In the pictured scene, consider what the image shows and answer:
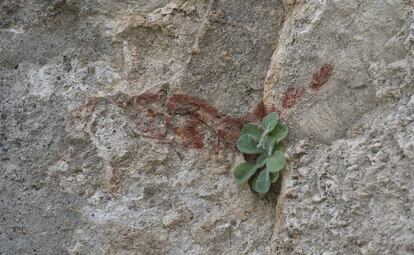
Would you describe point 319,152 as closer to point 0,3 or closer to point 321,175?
point 321,175

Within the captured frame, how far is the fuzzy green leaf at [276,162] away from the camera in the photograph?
3.57ft

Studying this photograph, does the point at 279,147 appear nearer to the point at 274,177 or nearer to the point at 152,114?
the point at 274,177

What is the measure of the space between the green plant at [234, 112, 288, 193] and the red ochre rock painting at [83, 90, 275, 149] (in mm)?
35

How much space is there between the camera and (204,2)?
1169 millimetres

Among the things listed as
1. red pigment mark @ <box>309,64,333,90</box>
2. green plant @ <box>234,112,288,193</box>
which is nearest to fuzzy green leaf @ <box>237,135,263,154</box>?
green plant @ <box>234,112,288,193</box>

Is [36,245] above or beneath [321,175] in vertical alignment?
beneath

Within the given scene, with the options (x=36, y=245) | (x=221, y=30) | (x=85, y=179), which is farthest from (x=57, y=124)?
(x=221, y=30)

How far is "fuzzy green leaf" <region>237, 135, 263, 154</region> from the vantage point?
112 cm

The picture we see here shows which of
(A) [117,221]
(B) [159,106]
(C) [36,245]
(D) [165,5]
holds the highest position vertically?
(D) [165,5]

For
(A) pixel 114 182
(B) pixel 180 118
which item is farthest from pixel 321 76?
(A) pixel 114 182

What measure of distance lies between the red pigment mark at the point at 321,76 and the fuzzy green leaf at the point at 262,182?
17cm

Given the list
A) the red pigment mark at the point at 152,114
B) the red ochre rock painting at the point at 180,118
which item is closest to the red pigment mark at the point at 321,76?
the red ochre rock painting at the point at 180,118

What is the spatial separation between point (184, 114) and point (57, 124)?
233mm

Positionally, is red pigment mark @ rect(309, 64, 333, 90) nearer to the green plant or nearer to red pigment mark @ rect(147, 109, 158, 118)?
the green plant
